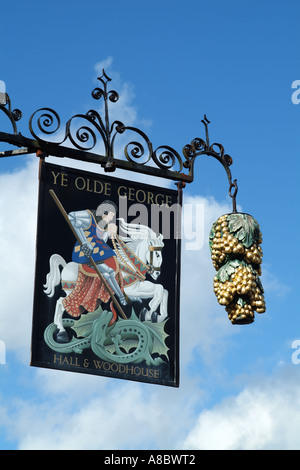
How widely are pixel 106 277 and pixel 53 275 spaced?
67 cm

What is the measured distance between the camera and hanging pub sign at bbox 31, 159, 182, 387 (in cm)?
2467

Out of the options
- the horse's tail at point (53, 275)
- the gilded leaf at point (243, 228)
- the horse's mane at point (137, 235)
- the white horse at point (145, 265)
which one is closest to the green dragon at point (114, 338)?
the white horse at point (145, 265)

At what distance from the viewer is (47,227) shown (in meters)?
24.8

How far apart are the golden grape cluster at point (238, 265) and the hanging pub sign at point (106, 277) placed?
0.45 metres

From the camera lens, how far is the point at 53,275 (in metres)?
24.7

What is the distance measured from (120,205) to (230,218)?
1164 millimetres

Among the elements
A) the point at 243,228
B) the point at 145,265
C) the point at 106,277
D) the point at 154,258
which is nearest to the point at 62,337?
the point at 106,277

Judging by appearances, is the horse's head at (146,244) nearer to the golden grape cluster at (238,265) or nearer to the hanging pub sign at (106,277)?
the hanging pub sign at (106,277)

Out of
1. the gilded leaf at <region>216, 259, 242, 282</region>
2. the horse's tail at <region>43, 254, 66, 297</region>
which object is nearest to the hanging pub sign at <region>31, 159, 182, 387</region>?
the horse's tail at <region>43, 254, 66, 297</region>

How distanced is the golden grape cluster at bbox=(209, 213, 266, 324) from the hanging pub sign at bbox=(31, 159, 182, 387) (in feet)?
1.49

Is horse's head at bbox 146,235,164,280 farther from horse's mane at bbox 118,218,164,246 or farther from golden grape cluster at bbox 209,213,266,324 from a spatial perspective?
golden grape cluster at bbox 209,213,266,324

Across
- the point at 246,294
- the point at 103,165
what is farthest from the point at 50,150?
the point at 246,294
